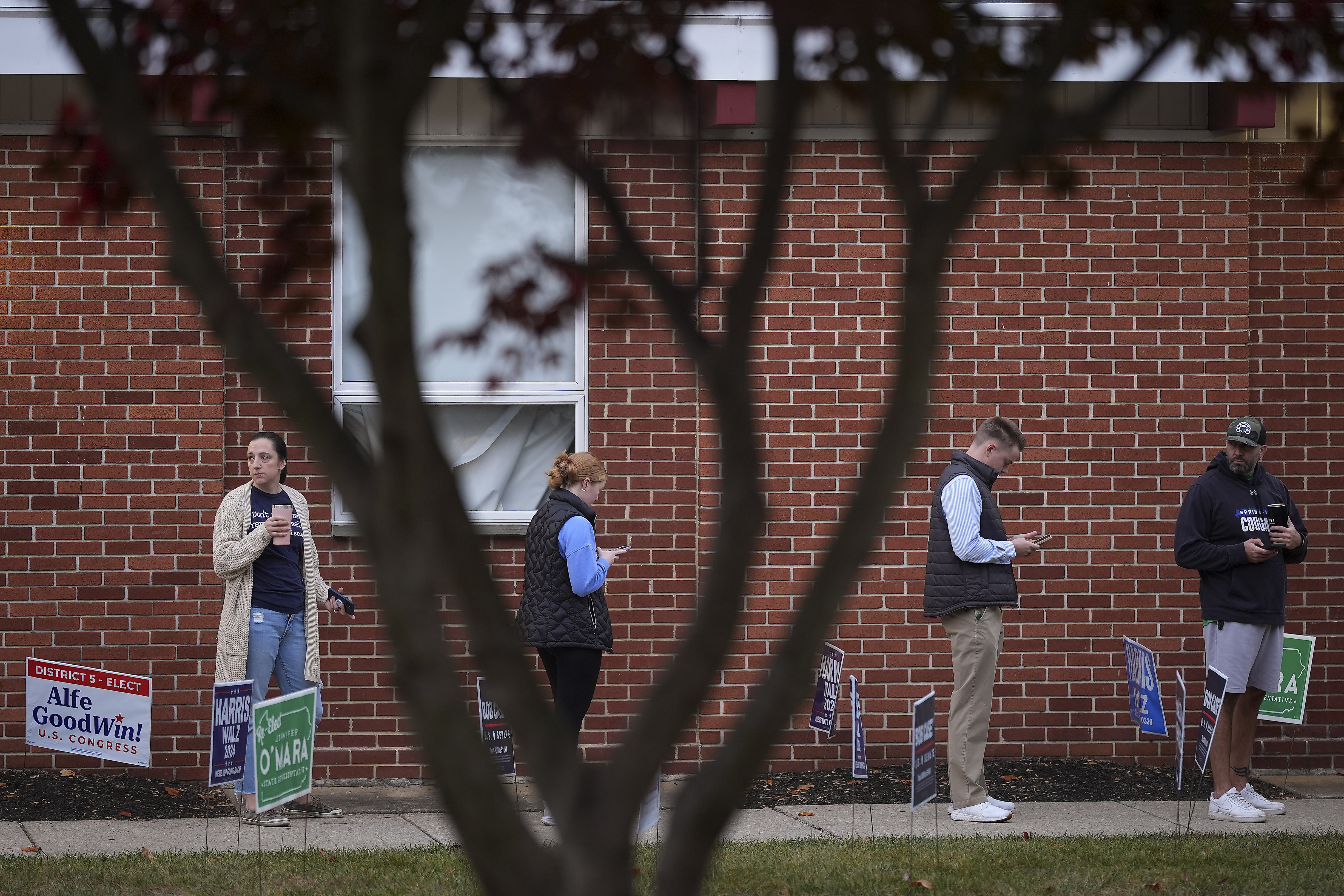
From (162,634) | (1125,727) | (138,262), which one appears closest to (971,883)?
(1125,727)

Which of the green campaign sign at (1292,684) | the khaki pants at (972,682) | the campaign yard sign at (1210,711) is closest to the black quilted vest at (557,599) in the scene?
the khaki pants at (972,682)

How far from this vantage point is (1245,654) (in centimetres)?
718

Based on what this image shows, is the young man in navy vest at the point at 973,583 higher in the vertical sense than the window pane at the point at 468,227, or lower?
lower

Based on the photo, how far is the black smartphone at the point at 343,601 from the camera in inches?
291

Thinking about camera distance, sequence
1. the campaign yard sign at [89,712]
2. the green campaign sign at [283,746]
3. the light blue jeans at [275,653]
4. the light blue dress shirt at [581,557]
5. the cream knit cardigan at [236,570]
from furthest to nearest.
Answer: the light blue jeans at [275,653]
the cream knit cardigan at [236,570]
the light blue dress shirt at [581,557]
the campaign yard sign at [89,712]
the green campaign sign at [283,746]

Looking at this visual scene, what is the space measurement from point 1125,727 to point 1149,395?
6.86 ft

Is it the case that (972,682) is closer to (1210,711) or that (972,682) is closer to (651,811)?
(1210,711)

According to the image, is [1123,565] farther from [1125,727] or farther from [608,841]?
[608,841]

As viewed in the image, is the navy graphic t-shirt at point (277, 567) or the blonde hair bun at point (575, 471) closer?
the blonde hair bun at point (575, 471)

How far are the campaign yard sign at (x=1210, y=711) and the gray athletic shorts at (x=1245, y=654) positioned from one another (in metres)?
0.52

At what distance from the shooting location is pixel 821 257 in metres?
8.57

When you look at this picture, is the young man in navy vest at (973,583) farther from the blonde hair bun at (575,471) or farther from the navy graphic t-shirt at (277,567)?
the navy graphic t-shirt at (277,567)

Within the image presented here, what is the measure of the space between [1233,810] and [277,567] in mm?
5172

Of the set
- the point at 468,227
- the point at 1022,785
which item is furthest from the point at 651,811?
the point at 468,227
